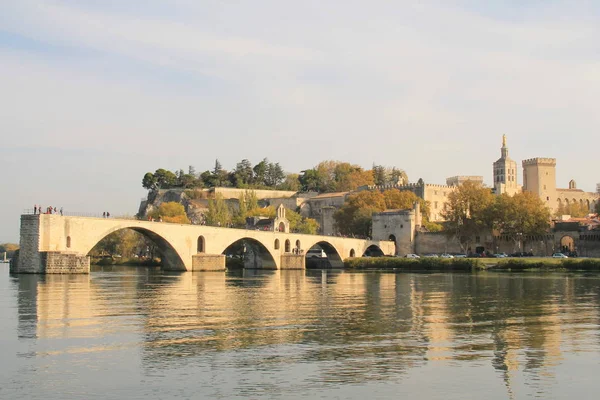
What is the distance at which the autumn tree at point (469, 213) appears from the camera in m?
81.9

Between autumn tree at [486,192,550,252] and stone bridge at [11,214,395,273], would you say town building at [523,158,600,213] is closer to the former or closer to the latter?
autumn tree at [486,192,550,252]

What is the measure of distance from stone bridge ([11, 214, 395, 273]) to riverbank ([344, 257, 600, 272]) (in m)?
6.96

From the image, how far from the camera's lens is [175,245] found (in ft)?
190

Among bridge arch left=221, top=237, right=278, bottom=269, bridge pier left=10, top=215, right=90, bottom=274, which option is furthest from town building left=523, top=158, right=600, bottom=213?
bridge pier left=10, top=215, right=90, bottom=274

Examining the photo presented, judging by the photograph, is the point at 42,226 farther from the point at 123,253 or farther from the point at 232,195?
the point at 232,195

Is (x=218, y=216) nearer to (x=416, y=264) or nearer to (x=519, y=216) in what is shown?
(x=416, y=264)

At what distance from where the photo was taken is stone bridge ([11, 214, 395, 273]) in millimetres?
46375

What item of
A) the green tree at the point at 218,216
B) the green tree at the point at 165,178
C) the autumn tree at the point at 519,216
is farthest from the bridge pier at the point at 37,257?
the green tree at the point at 165,178

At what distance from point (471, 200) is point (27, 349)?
69103mm

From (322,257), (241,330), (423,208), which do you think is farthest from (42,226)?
(423,208)

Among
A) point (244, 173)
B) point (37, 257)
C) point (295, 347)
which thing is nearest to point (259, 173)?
point (244, 173)

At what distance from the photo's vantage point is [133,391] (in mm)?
14289

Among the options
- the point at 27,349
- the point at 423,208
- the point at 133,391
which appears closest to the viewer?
the point at 133,391

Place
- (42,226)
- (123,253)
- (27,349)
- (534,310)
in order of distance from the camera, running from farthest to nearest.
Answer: (123,253) → (42,226) → (534,310) → (27,349)
